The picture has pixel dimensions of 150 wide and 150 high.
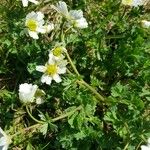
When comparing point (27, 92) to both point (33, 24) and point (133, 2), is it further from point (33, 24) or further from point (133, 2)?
point (133, 2)

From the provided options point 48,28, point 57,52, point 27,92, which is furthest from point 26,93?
point 48,28

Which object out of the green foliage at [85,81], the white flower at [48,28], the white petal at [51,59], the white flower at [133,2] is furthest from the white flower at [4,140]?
the white flower at [133,2]

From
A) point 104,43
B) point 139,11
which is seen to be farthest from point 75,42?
point 139,11

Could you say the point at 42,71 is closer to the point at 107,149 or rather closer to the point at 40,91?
the point at 40,91

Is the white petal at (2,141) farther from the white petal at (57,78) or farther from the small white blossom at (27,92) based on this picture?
the white petal at (57,78)

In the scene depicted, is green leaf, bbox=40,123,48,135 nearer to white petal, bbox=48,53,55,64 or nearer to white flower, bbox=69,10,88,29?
white petal, bbox=48,53,55,64
